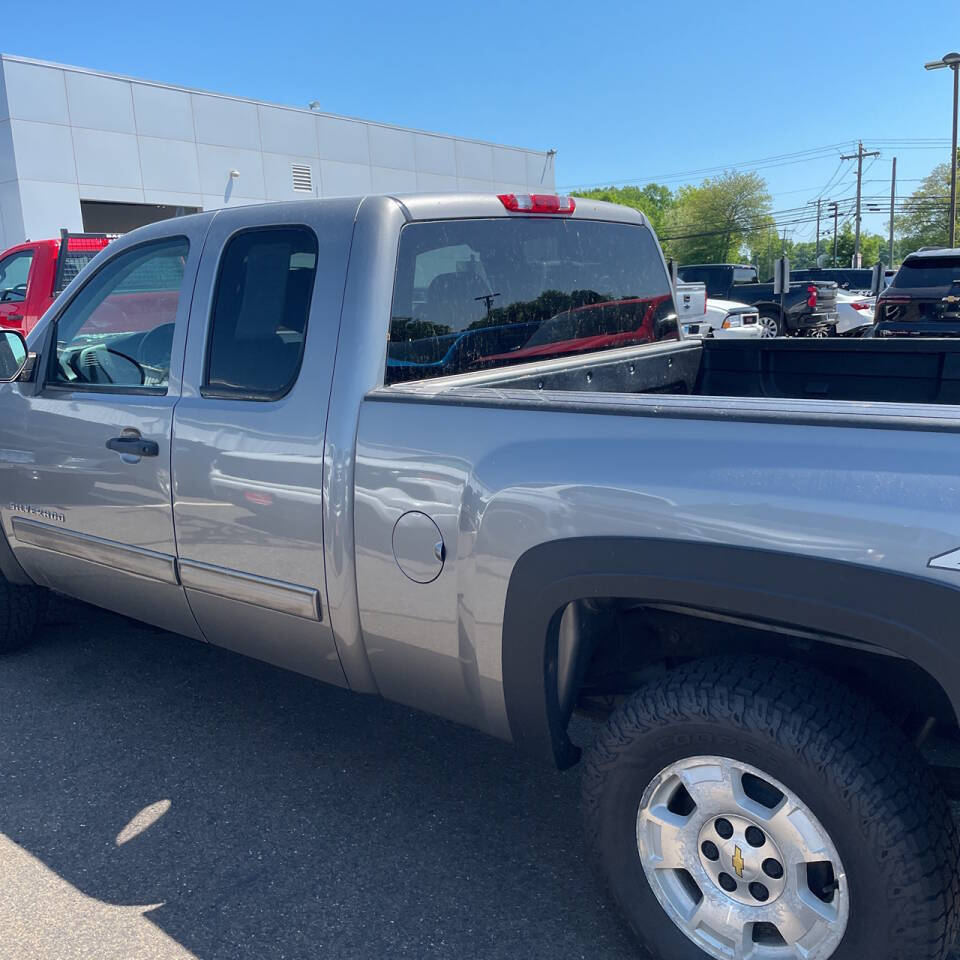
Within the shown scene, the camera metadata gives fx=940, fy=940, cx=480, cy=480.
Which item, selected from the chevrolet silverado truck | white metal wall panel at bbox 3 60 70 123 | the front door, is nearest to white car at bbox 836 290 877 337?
the chevrolet silverado truck

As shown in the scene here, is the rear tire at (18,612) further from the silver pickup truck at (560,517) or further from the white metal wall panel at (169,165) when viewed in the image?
the white metal wall panel at (169,165)

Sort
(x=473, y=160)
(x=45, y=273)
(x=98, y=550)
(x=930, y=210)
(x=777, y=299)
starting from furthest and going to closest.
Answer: (x=930, y=210) → (x=473, y=160) → (x=777, y=299) → (x=45, y=273) → (x=98, y=550)

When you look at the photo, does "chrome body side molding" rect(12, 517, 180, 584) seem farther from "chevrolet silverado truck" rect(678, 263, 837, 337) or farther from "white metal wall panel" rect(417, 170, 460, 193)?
"white metal wall panel" rect(417, 170, 460, 193)

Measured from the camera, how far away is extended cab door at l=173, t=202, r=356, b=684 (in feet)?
8.84

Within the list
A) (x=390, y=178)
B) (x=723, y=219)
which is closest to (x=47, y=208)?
(x=390, y=178)

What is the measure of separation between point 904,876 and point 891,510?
2.41ft

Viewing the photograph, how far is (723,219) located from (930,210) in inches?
1026

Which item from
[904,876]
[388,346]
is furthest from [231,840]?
[904,876]

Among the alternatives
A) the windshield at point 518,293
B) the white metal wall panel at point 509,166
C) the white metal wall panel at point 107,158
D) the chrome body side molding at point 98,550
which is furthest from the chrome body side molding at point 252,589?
the white metal wall panel at point 509,166

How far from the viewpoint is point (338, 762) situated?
11.1 ft

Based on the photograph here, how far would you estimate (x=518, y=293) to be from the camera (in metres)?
3.15

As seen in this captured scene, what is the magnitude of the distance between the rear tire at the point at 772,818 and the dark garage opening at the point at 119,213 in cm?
2367

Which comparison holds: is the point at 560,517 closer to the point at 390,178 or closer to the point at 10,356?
the point at 10,356

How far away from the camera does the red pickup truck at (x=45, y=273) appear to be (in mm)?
10141
